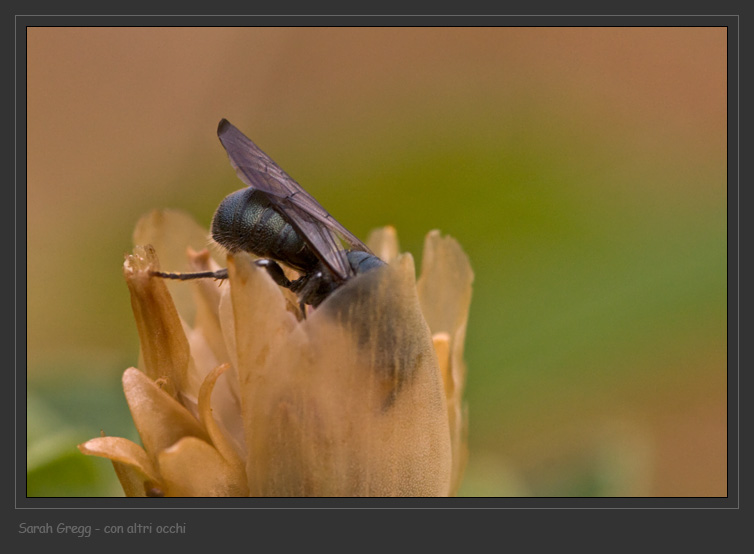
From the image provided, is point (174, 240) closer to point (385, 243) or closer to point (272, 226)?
point (272, 226)

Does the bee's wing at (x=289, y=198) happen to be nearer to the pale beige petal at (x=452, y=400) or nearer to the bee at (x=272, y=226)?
the bee at (x=272, y=226)

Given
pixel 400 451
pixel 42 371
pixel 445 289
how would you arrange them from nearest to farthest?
pixel 400 451 → pixel 445 289 → pixel 42 371

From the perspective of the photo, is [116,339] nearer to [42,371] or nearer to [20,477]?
[42,371]

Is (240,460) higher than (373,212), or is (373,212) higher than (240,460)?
(373,212)

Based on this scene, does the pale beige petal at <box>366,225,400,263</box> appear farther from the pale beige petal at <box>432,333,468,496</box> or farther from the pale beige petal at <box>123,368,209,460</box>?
the pale beige petal at <box>123,368,209,460</box>

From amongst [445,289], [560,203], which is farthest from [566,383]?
[445,289]

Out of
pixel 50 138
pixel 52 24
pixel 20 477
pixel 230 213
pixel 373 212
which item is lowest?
pixel 20 477
